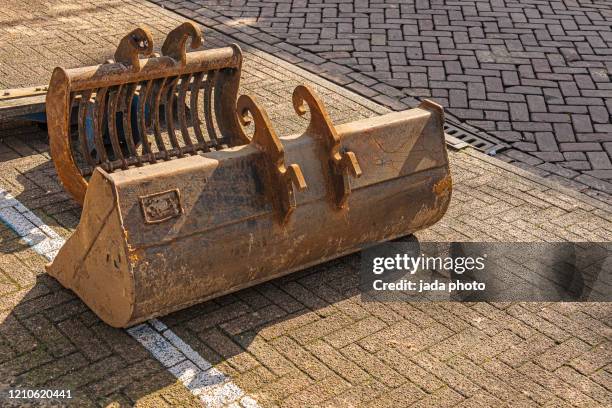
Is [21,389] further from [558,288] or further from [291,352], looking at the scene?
[558,288]

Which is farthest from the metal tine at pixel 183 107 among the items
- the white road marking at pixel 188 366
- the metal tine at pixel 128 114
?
the white road marking at pixel 188 366

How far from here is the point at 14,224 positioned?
6.71 m

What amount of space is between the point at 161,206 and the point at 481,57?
598 cm

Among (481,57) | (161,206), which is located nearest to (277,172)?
(161,206)

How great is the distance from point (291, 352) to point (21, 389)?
4.92 feet

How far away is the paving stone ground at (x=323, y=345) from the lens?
17.2 feet

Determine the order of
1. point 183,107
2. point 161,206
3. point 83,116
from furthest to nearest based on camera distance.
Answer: point 183,107 < point 83,116 < point 161,206

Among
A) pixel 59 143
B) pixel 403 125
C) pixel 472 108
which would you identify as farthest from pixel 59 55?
pixel 403 125

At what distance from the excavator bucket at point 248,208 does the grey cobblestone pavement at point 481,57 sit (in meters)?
2.32

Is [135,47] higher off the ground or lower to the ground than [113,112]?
higher

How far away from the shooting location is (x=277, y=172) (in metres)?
5.70

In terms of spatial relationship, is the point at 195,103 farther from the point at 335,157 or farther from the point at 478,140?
the point at 478,140

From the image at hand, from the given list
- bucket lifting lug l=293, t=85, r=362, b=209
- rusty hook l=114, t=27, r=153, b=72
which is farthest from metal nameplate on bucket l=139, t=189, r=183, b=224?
rusty hook l=114, t=27, r=153, b=72

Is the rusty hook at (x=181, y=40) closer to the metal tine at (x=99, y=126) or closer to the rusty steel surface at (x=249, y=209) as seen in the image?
the metal tine at (x=99, y=126)
